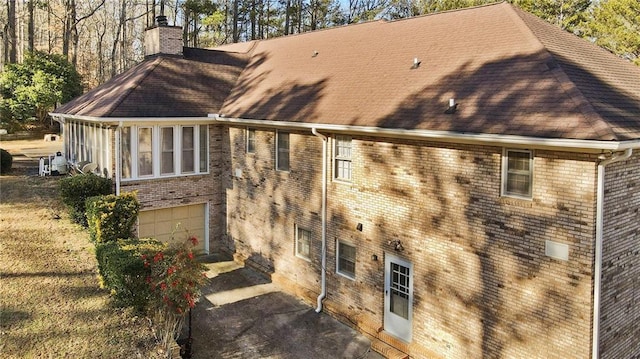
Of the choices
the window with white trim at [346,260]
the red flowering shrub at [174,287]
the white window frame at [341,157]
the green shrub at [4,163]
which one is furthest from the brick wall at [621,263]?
the green shrub at [4,163]

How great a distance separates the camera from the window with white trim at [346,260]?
12.0 metres

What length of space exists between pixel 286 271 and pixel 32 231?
23.3 ft

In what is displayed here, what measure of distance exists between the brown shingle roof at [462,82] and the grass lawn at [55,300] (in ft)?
19.8

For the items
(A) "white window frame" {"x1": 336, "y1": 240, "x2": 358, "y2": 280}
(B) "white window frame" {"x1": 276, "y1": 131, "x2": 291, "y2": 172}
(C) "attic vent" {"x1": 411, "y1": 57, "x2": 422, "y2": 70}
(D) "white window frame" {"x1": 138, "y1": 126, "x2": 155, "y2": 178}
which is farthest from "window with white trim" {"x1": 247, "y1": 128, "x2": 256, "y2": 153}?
(C) "attic vent" {"x1": 411, "y1": 57, "x2": 422, "y2": 70}

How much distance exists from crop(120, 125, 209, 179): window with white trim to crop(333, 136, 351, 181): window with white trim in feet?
19.3

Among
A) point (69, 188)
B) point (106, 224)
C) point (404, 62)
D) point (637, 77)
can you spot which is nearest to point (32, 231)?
point (69, 188)

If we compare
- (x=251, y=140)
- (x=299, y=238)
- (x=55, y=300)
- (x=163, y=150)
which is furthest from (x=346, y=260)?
(x=163, y=150)

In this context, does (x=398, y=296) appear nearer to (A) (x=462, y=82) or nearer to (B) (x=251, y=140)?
(A) (x=462, y=82)

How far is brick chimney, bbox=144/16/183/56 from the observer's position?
17969mm

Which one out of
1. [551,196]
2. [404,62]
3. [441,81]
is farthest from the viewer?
[404,62]

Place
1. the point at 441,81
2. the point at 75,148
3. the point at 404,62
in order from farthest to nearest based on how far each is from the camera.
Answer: the point at 75,148 < the point at 404,62 < the point at 441,81

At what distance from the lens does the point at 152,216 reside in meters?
15.7

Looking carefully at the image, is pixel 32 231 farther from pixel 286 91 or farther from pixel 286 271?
pixel 286 91

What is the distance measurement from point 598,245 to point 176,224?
494 inches
